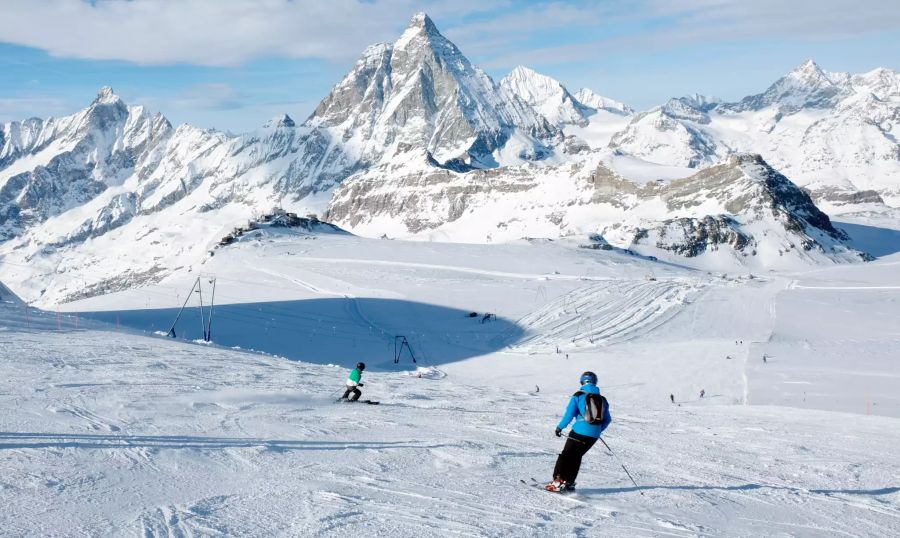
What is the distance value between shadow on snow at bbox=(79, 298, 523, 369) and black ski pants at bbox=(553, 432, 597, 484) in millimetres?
34444

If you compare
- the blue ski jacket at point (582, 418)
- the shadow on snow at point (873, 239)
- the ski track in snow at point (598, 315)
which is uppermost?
the shadow on snow at point (873, 239)

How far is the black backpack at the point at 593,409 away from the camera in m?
9.70

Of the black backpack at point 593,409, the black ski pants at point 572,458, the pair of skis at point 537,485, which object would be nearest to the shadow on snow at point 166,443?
the pair of skis at point 537,485

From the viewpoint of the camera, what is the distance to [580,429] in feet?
32.2

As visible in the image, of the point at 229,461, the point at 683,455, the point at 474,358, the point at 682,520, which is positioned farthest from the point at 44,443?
the point at 474,358

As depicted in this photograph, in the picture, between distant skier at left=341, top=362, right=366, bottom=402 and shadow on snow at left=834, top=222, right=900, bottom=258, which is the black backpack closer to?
distant skier at left=341, top=362, right=366, bottom=402

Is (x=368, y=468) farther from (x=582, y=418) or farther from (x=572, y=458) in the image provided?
(x=582, y=418)

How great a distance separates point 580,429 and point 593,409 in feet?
1.12

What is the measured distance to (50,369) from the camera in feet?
59.9

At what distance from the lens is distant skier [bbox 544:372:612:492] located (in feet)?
31.9

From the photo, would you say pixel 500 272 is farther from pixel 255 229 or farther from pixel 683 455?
pixel 683 455

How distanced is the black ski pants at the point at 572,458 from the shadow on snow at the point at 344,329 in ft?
113

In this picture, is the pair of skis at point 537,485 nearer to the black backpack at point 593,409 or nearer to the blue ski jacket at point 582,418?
the blue ski jacket at point 582,418

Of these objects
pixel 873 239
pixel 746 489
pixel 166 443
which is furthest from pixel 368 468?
pixel 873 239
